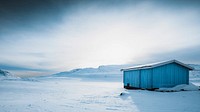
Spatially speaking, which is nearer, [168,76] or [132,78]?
[168,76]

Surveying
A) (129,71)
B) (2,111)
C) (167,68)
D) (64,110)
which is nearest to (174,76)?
(167,68)

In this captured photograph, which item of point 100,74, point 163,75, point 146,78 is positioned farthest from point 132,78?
point 100,74

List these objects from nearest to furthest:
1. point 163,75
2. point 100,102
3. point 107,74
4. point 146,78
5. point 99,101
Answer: point 100,102 → point 99,101 → point 163,75 → point 146,78 → point 107,74

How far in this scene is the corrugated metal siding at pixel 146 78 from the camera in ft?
68.7

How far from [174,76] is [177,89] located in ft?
6.39

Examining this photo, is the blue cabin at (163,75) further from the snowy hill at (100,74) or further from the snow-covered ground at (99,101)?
the snowy hill at (100,74)

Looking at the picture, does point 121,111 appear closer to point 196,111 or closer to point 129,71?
point 196,111

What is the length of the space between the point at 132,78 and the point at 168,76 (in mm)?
5696

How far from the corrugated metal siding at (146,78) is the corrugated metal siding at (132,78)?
94cm

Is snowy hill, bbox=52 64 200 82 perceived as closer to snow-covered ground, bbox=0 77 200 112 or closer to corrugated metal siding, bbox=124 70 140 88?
corrugated metal siding, bbox=124 70 140 88

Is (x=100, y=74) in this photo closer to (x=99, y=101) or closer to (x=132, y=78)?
(x=132, y=78)

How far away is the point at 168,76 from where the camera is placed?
21203 millimetres

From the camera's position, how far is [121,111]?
345 inches

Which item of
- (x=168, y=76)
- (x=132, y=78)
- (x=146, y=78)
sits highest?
(x=168, y=76)
